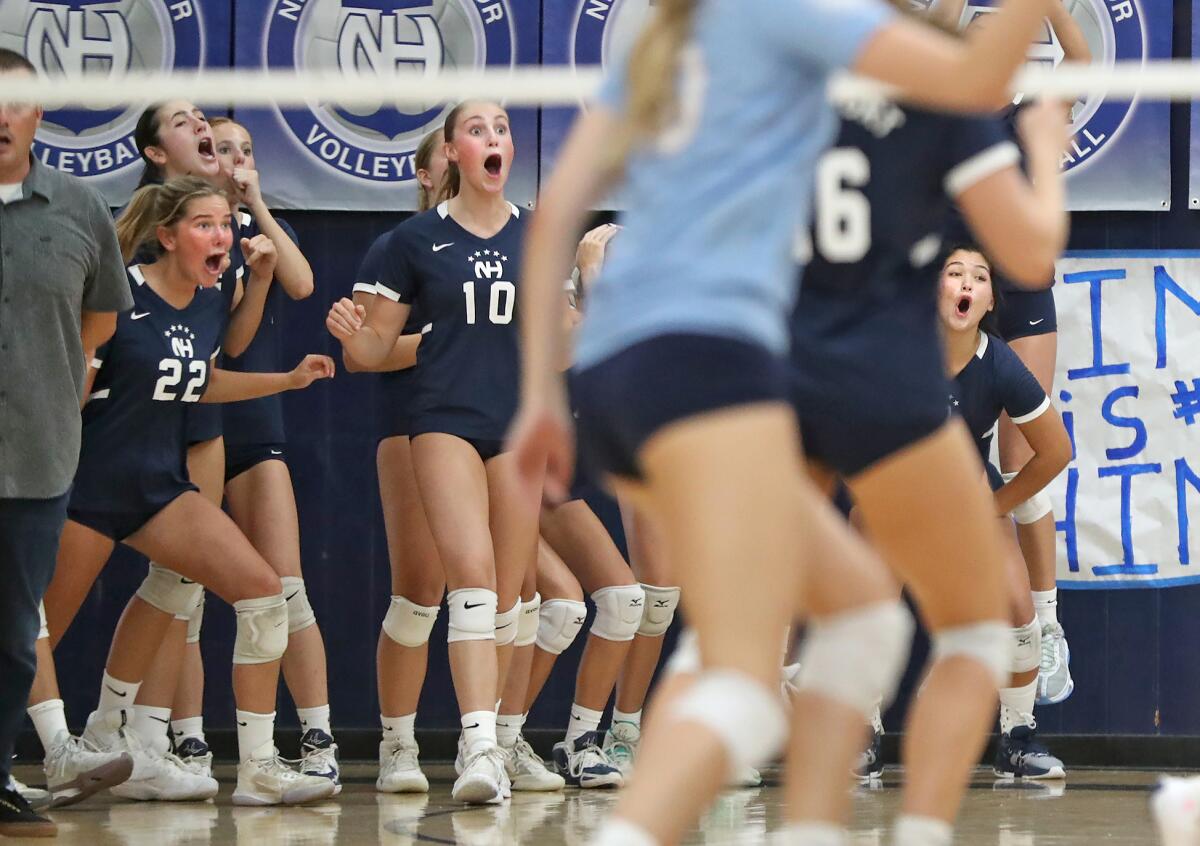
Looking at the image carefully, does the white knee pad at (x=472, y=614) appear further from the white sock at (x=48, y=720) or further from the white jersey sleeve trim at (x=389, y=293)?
the white sock at (x=48, y=720)

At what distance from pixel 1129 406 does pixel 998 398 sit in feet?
4.65

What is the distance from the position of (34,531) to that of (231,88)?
5.10 feet

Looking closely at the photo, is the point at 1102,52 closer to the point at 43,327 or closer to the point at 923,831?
the point at 43,327

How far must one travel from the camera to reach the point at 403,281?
6.34 m

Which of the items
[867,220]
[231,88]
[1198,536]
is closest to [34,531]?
[231,88]

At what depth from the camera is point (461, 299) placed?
632 centimetres

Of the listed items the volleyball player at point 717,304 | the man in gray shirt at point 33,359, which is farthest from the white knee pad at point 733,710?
the man in gray shirt at point 33,359

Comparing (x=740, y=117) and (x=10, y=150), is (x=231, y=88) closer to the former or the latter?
(x=10, y=150)

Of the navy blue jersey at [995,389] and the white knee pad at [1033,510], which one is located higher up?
the navy blue jersey at [995,389]

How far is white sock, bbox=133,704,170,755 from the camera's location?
636 cm

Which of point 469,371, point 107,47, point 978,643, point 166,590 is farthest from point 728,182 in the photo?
point 107,47

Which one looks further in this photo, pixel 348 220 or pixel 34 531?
pixel 348 220

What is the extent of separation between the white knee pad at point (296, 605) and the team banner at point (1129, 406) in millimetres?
3188

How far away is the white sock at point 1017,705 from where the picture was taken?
704 centimetres
